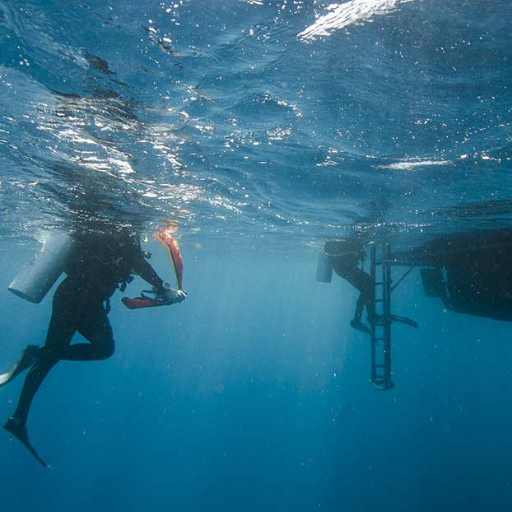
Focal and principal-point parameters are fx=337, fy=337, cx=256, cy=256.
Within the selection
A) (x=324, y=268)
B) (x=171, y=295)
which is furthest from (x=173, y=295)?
(x=324, y=268)

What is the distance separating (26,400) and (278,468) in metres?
40.5

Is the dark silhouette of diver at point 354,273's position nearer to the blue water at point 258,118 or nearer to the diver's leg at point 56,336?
the blue water at point 258,118

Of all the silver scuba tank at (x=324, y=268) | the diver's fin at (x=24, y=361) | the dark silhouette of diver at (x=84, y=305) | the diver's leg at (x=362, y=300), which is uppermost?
the silver scuba tank at (x=324, y=268)

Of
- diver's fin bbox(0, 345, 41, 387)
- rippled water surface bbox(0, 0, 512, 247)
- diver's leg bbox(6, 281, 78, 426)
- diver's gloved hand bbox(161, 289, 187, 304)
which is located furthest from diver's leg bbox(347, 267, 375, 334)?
diver's fin bbox(0, 345, 41, 387)

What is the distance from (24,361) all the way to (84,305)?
144 centimetres

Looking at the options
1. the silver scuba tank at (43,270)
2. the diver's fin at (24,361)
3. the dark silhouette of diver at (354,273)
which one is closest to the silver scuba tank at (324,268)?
the dark silhouette of diver at (354,273)

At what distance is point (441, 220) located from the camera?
13.0 metres

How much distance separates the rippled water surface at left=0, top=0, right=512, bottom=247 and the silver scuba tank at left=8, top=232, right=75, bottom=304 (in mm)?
2135

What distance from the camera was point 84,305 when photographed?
20.0 ft

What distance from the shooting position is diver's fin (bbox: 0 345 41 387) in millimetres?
5930

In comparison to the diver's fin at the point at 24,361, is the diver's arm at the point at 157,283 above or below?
above

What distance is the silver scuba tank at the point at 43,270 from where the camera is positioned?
6531 millimetres

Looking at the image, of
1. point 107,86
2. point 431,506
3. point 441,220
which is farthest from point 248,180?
point 431,506

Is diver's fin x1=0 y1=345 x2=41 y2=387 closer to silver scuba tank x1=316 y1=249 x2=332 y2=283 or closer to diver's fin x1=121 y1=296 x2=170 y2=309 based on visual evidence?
diver's fin x1=121 y1=296 x2=170 y2=309
